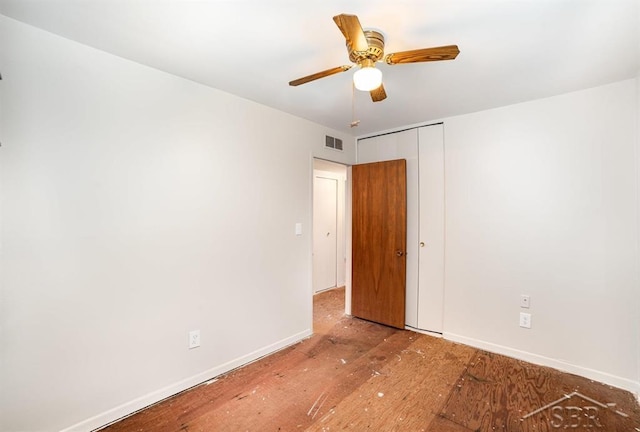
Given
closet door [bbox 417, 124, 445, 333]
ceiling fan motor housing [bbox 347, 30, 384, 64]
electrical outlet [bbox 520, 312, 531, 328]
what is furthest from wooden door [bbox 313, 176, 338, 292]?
ceiling fan motor housing [bbox 347, 30, 384, 64]

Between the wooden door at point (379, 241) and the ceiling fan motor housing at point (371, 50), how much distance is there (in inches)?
73.6

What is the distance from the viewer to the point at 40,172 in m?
1.64

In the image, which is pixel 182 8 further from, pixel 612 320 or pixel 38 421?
pixel 612 320

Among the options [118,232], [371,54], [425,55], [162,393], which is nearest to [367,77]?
[371,54]

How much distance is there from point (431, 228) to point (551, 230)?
1059 mm

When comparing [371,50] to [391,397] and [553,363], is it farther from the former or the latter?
[553,363]

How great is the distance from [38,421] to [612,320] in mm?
4012

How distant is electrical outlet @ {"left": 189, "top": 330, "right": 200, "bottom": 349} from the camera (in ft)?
7.37

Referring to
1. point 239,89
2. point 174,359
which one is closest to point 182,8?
point 239,89

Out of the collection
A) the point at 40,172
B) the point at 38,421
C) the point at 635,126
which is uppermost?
the point at 635,126

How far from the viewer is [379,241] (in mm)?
3566

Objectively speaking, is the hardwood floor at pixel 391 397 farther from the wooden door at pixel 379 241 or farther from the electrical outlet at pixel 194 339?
the wooden door at pixel 379 241

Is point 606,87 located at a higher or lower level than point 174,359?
higher

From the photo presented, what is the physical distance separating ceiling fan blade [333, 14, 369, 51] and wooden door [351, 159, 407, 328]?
2084mm
